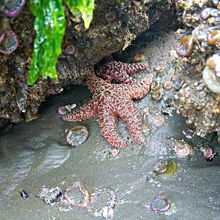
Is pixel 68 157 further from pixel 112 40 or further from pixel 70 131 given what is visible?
pixel 112 40

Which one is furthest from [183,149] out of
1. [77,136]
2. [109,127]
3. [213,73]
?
[77,136]

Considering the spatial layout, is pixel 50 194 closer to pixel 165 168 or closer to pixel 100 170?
pixel 100 170

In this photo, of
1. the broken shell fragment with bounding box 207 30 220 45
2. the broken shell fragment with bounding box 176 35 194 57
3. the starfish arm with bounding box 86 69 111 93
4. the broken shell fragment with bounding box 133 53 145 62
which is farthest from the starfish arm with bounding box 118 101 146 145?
the broken shell fragment with bounding box 207 30 220 45

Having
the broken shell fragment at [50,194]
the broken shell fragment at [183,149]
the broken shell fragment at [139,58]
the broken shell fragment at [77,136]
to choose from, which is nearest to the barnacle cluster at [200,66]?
the broken shell fragment at [183,149]

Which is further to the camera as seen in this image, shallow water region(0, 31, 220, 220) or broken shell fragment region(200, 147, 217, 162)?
broken shell fragment region(200, 147, 217, 162)

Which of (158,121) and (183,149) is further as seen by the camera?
(158,121)

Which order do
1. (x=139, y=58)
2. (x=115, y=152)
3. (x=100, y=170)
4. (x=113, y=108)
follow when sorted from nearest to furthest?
(x=100, y=170), (x=115, y=152), (x=113, y=108), (x=139, y=58)

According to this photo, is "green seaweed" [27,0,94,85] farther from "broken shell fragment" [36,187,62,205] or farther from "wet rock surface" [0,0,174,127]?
"broken shell fragment" [36,187,62,205]
